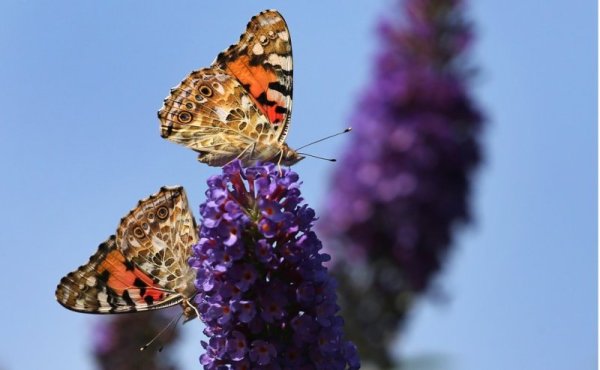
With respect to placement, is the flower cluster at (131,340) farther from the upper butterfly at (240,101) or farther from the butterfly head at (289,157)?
the butterfly head at (289,157)

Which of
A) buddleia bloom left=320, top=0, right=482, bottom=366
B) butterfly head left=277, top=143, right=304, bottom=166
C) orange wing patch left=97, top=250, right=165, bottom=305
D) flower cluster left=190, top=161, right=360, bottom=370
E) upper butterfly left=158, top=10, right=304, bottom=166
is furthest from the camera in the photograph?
buddleia bloom left=320, top=0, right=482, bottom=366

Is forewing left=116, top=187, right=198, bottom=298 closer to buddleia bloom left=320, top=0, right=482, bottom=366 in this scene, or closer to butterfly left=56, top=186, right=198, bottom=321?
butterfly left=56, top=186, right=198, bottom=321

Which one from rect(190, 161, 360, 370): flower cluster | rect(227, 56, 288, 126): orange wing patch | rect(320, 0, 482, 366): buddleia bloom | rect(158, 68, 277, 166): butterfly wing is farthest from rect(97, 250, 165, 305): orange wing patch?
rect(320, 0, 482, 366): buddleia bloom

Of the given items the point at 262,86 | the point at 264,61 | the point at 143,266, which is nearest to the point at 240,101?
the point at 262,86

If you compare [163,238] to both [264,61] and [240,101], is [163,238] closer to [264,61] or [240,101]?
[240,101]

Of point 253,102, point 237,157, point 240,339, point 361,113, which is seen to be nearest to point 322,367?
point 240,339

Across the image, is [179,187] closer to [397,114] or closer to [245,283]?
[245,283]
